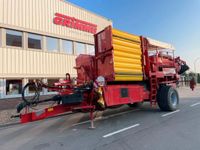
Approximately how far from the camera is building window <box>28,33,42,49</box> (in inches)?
504

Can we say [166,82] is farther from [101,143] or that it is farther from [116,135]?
[101,143]

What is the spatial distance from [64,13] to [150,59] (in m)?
9.27

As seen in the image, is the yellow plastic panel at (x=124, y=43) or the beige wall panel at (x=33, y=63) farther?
the beige wall panel at (x=33, y=63)

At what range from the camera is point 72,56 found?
15.5 metres

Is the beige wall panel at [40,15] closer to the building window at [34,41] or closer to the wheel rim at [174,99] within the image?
the building window at [34,41]

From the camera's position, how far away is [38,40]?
13.3 m

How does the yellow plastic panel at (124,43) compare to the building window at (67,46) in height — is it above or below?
below

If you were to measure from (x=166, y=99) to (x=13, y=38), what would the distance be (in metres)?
9.87

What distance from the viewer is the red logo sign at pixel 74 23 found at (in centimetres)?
1445

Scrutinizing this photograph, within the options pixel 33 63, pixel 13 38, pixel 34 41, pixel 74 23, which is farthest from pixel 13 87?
pixel 74 23

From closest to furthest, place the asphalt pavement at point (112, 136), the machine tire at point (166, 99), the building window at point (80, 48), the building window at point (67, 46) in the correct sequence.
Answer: the asphalt pavement at point (112, 136)
the machine tire at point (166, 99)
the building window at point (67, 46)
the building window at point (80, 48)

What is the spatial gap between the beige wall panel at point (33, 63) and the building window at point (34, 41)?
44cm

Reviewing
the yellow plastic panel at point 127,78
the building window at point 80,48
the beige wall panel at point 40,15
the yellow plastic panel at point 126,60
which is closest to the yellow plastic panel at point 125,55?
the yellow plastic panel at point 126,60

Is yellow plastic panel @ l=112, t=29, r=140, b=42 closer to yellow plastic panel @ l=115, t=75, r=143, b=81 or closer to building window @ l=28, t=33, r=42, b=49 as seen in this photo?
yellow plastic panel @ l=115, t=75, r=143, b=81
